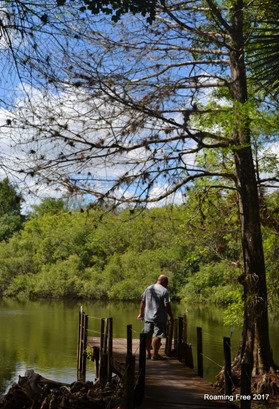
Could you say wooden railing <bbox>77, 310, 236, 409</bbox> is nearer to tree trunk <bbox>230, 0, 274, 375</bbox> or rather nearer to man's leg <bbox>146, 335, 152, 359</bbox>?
man's leg <bbox>146, 335, 152, 359</bbox>

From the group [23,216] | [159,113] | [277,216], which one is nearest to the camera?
[159,113]

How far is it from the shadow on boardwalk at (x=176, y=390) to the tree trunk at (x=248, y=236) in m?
1.26

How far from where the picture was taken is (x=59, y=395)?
905 centimetres

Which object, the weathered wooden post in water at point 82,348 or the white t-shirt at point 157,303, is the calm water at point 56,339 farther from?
the white t-shirt at point 157,303

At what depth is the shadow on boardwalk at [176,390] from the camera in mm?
6922

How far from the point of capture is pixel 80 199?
32.4 ft

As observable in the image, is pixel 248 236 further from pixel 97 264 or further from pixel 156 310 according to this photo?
pixel 97 264

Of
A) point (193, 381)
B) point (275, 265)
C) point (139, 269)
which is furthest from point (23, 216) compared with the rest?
point (193, 381)

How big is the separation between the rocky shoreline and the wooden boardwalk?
0.60 metres

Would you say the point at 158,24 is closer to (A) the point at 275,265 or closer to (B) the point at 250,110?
(B) the point at 250,110

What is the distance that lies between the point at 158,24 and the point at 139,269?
34.1m

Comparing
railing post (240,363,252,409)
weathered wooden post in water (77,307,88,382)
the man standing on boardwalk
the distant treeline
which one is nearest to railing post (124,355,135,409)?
railing post (240,363,252,409)

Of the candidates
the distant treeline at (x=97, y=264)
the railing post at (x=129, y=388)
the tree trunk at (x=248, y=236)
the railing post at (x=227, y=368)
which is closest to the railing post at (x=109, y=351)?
the tree trunk at (x=248, y=236)

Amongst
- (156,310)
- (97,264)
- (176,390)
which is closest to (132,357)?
(176,390)
